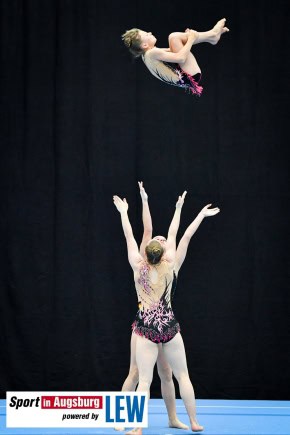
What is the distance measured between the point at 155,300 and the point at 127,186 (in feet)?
7.10

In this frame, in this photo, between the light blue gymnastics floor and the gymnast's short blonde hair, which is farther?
the light blue gymnastics floor

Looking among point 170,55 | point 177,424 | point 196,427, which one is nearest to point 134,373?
point 177,424

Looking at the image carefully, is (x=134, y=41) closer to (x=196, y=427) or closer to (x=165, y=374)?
(x=165, y=374)

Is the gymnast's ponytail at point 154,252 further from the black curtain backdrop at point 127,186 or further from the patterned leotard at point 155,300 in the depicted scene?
the black curtain backdrop at point 127,186

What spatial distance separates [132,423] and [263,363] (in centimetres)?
253

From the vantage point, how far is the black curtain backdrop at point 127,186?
8.15 metres

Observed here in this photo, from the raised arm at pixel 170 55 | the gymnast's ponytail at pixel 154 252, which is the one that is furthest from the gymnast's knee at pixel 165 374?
the raised arm at pixel 170 55

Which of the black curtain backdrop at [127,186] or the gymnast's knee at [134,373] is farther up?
the black curtain backdrop at [127,186]

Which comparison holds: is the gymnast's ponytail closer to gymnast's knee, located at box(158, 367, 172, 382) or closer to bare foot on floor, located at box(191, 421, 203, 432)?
gymnast's knee, located at box(158, 367, 172, 382)

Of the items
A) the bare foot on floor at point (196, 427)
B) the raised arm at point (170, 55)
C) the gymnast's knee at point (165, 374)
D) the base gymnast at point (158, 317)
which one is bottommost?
the bare foot on floor at point (196, 427)

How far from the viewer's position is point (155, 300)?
636cm

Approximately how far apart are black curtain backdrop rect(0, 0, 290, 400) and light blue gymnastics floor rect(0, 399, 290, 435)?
0.46 m

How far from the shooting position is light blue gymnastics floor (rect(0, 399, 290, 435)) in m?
6.36

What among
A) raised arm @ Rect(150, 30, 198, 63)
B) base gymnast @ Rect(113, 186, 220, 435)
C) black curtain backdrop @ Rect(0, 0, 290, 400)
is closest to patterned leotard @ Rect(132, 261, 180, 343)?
base gymnast @ Rect(113, 186, 220, 435)
